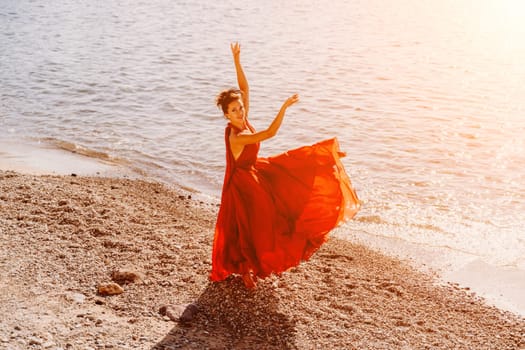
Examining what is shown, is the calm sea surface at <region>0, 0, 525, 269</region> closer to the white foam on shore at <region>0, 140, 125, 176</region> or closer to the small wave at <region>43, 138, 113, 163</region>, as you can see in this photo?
the small wave at <region>43, 138, 113, 163</region>

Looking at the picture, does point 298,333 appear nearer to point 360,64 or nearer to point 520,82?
point 520,82

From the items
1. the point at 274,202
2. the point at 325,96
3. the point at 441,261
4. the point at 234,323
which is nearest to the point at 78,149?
the point at 325,96

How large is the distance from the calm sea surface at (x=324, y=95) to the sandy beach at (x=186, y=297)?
1781 mm

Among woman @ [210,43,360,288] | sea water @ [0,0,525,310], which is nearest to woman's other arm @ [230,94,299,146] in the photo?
woman @ [210,43,360,288]

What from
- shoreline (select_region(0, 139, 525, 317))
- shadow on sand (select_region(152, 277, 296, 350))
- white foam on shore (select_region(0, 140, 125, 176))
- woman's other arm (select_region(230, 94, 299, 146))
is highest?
woman's other arm (select_region(230, 94, 299, 146))

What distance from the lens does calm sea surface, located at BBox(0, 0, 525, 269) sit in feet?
33.7

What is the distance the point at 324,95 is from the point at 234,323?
1072cm

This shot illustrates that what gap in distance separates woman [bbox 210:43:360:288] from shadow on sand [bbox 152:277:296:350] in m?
0.28

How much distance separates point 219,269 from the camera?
21.6 feet

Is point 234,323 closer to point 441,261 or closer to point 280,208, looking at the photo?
point 280,208

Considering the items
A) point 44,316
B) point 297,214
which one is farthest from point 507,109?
point 44,316

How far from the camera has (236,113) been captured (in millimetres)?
6352

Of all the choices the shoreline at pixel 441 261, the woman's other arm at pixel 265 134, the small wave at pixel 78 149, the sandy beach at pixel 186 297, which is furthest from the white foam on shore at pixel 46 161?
the woman's other arm at pixel 265 134

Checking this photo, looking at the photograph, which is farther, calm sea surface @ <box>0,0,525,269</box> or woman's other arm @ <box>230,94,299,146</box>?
calm sea surface @ <box>0,0,525,269</box>
